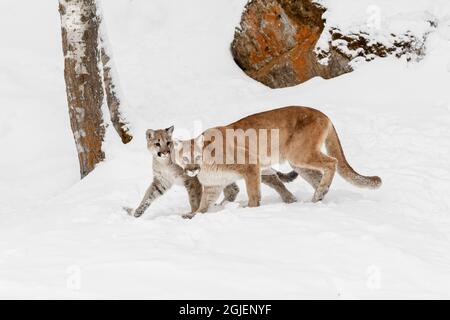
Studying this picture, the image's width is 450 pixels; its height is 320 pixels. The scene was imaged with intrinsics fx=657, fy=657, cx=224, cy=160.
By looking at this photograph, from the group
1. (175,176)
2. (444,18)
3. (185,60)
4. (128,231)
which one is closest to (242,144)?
(175,176)

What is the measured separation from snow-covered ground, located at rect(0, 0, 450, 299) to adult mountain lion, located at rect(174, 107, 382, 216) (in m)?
0.29

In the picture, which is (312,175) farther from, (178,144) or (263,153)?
(178,144)

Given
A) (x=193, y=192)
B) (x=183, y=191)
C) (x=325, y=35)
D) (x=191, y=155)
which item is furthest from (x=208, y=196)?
(x=325, y=35)

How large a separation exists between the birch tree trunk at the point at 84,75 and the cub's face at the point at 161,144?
1.83 m

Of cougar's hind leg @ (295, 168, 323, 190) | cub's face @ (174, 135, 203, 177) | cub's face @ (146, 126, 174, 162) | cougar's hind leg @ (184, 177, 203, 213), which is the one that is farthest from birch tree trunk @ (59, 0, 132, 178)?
cougar's hind leg @ (295, 168, 323, 190)

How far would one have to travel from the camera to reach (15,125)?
33.1 ft

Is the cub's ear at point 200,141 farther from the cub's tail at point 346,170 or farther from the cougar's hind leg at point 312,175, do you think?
the cub's tail at point 346,170

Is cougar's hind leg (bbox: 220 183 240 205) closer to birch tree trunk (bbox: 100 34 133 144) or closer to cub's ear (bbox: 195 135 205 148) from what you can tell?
cub's ear (bbox: 195 135 205 148)

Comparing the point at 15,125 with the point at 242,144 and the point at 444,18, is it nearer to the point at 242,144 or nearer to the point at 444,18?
the point at 242,144

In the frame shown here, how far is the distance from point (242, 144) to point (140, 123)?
10.5 feet

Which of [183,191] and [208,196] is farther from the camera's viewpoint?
[183,191]

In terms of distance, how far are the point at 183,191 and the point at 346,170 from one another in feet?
6.56

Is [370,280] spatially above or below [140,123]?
below

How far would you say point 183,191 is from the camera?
7688mm
